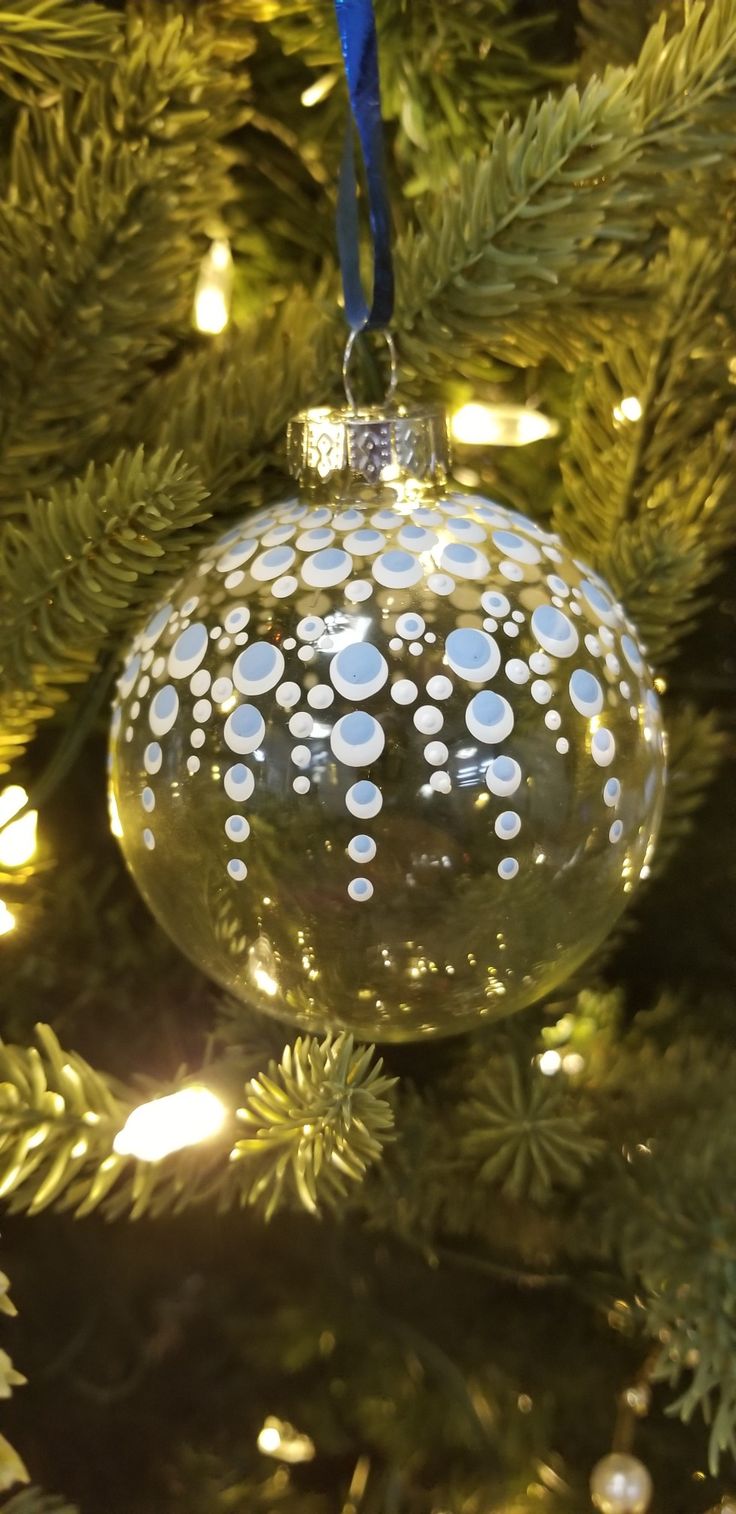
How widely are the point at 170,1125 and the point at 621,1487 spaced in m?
0.28

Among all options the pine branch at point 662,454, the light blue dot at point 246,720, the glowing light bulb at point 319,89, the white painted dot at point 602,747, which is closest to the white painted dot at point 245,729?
the light blue dot at point 246,720

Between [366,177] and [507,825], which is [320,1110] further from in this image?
[366,177]

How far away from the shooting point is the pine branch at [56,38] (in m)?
0.39

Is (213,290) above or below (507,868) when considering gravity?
above

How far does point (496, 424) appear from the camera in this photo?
0.55 metres

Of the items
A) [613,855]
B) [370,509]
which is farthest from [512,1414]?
[370,509]

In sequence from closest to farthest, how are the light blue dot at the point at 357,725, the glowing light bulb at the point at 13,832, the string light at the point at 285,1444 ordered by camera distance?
the light blue dot at the point at 357,725 < the glowing light bulb at the point at 13,832 < the string light at the point at 285,1444

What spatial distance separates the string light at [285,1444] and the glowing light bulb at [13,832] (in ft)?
1.02

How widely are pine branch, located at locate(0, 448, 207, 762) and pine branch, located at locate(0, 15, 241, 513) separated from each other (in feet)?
0.16

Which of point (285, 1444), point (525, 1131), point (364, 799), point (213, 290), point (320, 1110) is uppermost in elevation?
point (213, 290)

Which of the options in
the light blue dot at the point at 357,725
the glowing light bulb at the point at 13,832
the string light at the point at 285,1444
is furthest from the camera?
the string light at the point at 285,1444

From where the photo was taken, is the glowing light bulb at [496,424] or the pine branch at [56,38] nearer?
the pine branch at [56,38]

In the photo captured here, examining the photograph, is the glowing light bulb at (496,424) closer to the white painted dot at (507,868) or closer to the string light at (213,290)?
the string light at (213,290)

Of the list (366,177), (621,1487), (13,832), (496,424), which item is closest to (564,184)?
(366,177)
